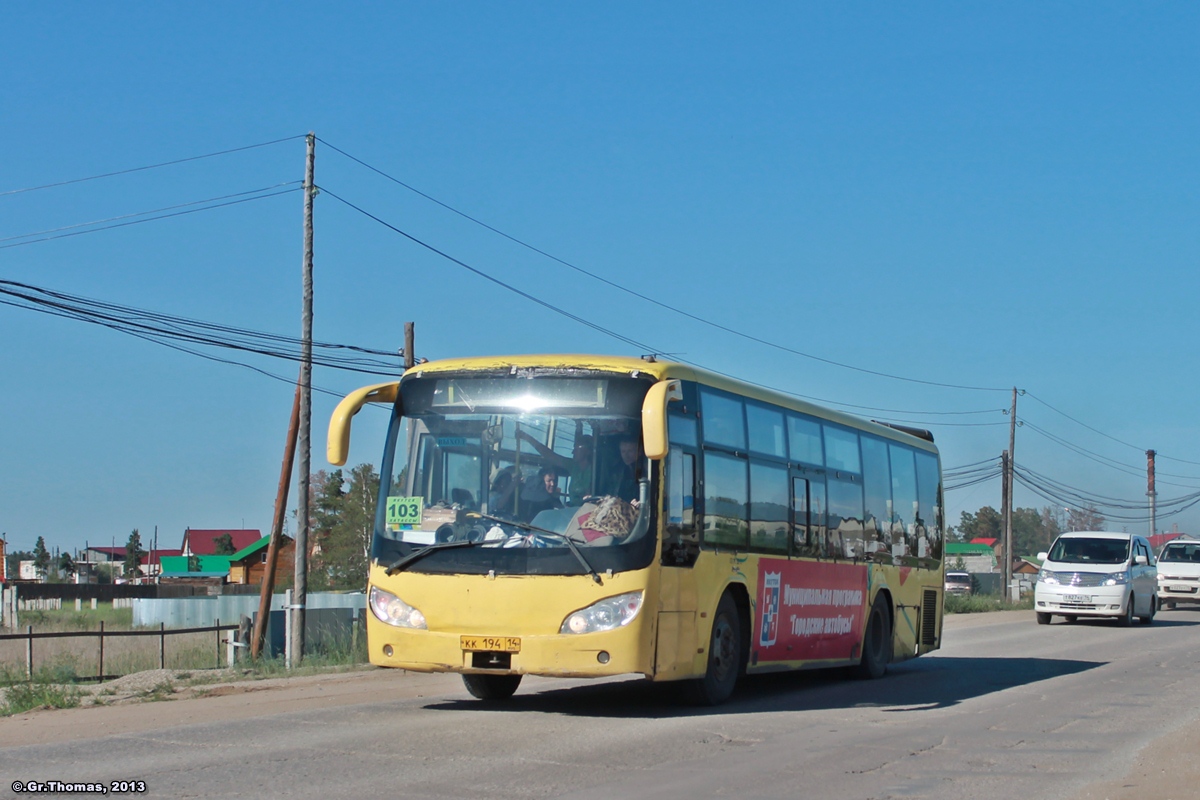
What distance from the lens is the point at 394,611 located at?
11031 mm

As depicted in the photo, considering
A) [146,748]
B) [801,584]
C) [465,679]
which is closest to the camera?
[146,748]

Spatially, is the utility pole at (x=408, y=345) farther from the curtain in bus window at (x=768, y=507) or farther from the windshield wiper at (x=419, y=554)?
the windshield wiper at (x=419, y=554)

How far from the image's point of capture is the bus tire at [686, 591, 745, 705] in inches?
467

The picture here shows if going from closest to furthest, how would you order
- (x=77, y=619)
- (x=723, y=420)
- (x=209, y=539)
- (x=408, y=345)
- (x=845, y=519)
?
(x=723, y=420) → (x=845, y=519) → (x=408, y=345) → (x=77, y=619) → (x=209, y=539)

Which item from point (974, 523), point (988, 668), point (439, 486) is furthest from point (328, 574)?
point (974, 523)

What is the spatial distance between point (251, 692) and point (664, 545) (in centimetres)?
596

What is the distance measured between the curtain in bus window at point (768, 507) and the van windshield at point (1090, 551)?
18.8m

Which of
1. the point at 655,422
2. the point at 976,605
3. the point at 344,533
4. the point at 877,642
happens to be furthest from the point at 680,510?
the point at 344,533

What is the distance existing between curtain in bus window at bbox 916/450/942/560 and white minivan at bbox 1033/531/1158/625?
37.8 feet

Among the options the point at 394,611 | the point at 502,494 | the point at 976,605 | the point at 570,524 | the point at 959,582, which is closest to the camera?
the point at 570,524

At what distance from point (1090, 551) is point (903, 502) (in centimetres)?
1480

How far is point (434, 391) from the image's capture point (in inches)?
453

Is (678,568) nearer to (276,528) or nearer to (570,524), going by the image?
(570,524)

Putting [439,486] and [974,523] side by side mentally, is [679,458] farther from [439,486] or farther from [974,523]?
[974,523]
